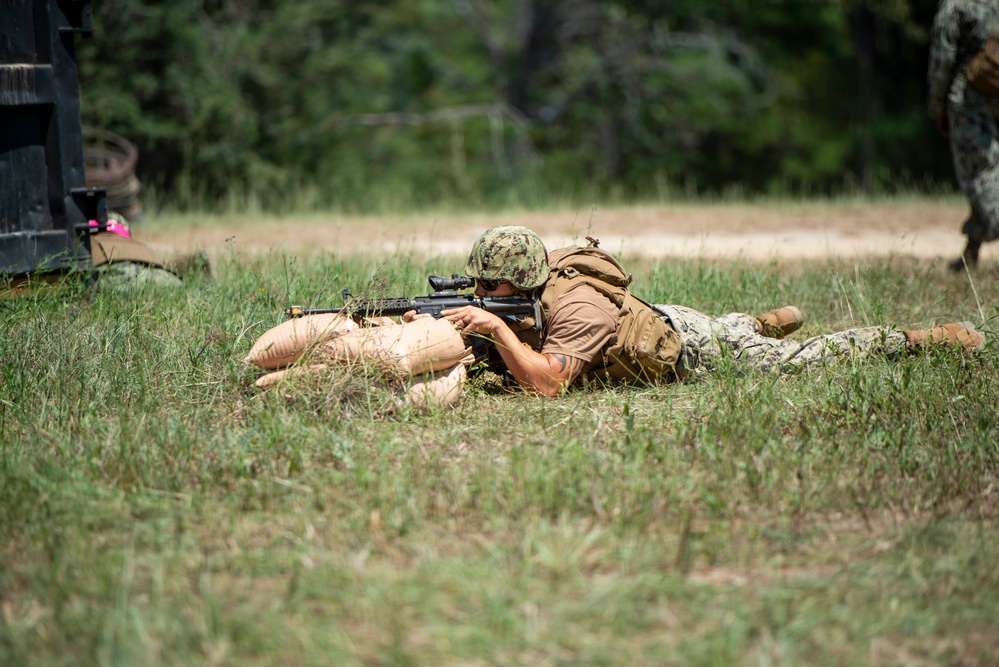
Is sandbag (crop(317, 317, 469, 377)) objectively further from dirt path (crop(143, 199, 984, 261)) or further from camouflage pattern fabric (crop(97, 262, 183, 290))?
dirt path (crop(143, 199, 984, 261))

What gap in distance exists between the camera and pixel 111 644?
104 inches

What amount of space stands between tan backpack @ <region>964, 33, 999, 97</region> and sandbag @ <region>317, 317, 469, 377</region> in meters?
4.83

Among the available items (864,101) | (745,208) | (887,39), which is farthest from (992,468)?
(887,39)

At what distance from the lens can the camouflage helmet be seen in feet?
15.2

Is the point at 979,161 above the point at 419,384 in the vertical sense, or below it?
above

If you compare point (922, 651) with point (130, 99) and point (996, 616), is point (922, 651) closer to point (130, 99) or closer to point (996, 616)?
point (996, 616)

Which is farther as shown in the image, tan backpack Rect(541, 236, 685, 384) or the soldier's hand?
tan backpack Rect(541, 236, 685, 384)

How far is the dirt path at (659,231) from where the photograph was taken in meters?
8.59

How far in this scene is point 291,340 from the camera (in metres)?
4.44

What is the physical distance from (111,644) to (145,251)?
4.44 meters

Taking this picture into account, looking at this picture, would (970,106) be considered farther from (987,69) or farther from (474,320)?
(474,320)

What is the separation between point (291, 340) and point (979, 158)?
5595mm

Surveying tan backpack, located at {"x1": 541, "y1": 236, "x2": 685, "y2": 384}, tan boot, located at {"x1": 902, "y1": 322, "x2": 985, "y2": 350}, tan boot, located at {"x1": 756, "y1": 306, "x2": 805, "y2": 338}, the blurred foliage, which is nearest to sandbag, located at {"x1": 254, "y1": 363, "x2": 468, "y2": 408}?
tan backpack, located at {"x1": 541, "y1": 236, "x2": 685, "y2": 384}

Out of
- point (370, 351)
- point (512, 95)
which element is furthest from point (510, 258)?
point (512, 95)
